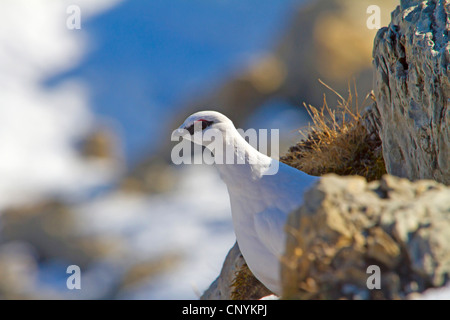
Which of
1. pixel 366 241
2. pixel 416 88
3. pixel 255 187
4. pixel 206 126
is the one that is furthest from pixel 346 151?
pixel 366 241

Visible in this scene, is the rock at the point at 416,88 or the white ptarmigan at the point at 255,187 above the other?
the rock at the point at 416,88

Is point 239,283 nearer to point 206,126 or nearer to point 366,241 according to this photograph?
point 206,126

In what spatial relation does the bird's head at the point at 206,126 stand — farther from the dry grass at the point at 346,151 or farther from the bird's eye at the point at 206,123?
the dry grass at the point at 346,151

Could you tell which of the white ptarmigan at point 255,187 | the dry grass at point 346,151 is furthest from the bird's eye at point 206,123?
the dry grass at point 346,151

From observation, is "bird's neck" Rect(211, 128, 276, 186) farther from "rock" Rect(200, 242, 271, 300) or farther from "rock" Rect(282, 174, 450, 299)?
"rock" Rect(200, 242, 271, 300)

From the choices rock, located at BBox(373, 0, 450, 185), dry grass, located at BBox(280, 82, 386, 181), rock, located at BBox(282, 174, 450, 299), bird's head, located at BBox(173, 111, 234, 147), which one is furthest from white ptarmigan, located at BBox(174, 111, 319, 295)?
dry grass, located at BBox(280, 82, 386, 181)
